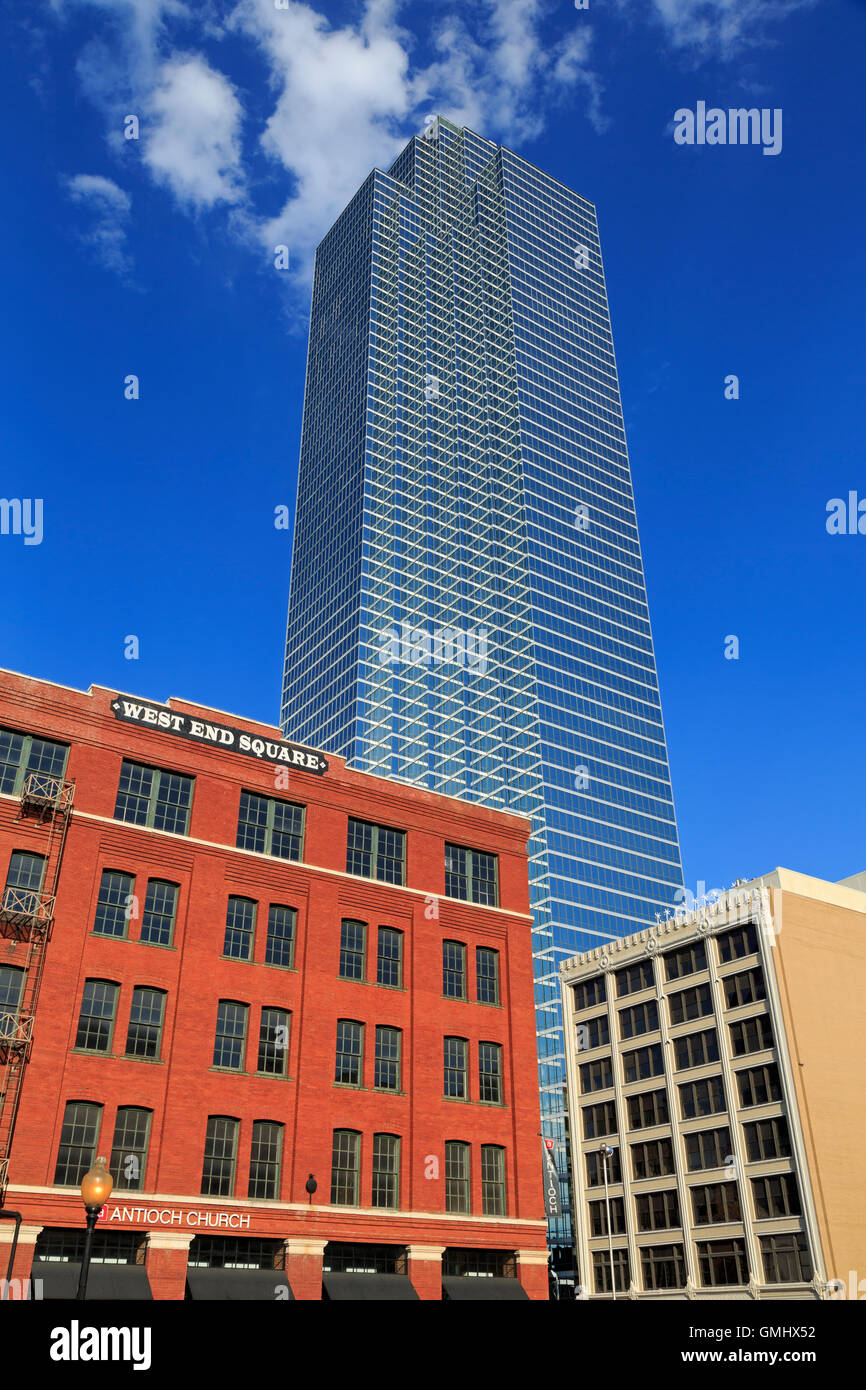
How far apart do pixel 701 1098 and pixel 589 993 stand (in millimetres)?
16262

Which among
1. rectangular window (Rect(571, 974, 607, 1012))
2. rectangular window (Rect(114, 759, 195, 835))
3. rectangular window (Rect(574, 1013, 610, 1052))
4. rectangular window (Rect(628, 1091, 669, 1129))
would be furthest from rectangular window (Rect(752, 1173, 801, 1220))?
rectangular window (Rect(114, 759, 195, 835))

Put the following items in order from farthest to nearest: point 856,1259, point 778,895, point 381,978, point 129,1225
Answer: point 778,895
point 856,1259
point 381,978
point 129,1225

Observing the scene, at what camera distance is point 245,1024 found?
3950cm

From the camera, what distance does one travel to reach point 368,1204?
3938 centimetres

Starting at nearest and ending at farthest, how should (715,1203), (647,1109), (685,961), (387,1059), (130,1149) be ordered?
(130,1149)
(387,1059)
(715,1203)
(685,961)
(647,1109)

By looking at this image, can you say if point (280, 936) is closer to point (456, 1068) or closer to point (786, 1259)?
point (456, 1068)

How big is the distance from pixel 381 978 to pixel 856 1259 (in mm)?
41616

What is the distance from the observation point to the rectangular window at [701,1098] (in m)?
74.2

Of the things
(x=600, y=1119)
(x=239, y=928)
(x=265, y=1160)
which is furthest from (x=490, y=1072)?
(x=600, y=1119)

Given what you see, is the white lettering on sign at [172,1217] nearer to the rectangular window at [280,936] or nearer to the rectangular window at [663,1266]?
the rectangular window at [280,936]

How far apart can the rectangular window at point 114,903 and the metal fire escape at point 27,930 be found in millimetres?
1830
